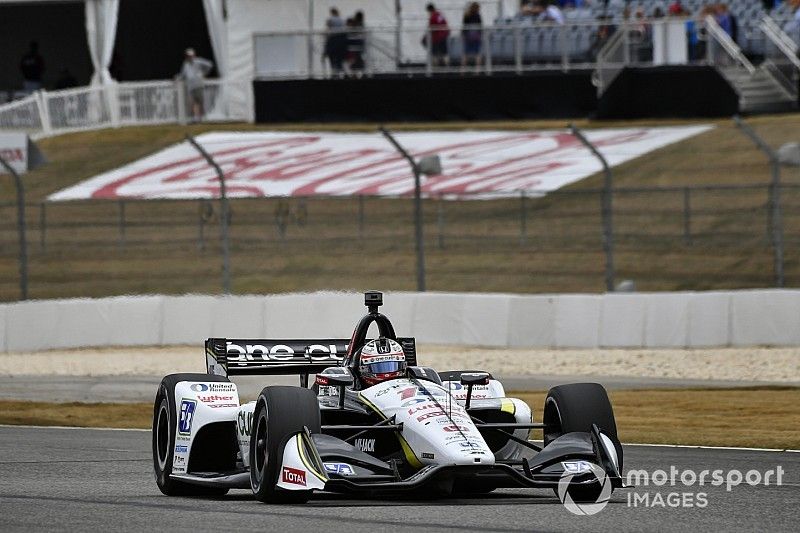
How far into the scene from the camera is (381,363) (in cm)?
967

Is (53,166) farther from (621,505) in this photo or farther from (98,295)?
(621,505)

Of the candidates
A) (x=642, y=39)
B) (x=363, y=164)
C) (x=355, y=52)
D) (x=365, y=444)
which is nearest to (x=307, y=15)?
(x=355, y=52)

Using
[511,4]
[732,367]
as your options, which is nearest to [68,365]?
[732,367]

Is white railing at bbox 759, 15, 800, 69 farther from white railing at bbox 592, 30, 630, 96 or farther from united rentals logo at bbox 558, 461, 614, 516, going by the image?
united rentals logo at bbox 558, 461, 614, 516

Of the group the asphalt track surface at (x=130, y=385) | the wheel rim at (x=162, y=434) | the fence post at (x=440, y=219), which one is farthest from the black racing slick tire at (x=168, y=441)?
the fence post at (x=440, y=219)

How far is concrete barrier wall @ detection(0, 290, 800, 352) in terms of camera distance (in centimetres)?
2028

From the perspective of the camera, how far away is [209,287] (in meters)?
24.2

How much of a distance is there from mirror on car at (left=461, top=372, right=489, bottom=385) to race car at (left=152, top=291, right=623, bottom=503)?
0.03 feet

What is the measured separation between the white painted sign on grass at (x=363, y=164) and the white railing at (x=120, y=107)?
2.65m

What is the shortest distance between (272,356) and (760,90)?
69.5ft

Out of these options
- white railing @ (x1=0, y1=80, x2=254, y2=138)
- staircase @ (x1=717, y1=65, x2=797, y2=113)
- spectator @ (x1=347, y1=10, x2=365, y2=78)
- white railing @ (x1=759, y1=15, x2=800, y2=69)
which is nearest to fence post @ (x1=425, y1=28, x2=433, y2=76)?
spectator @ (x1=347, y1=10, x2=365, y2=78)

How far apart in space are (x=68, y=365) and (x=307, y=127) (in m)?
13.0

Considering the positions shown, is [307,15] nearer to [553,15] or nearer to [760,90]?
[553,15]

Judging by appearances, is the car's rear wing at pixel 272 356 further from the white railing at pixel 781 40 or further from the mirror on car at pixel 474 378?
the white railing at pixel 781 40
